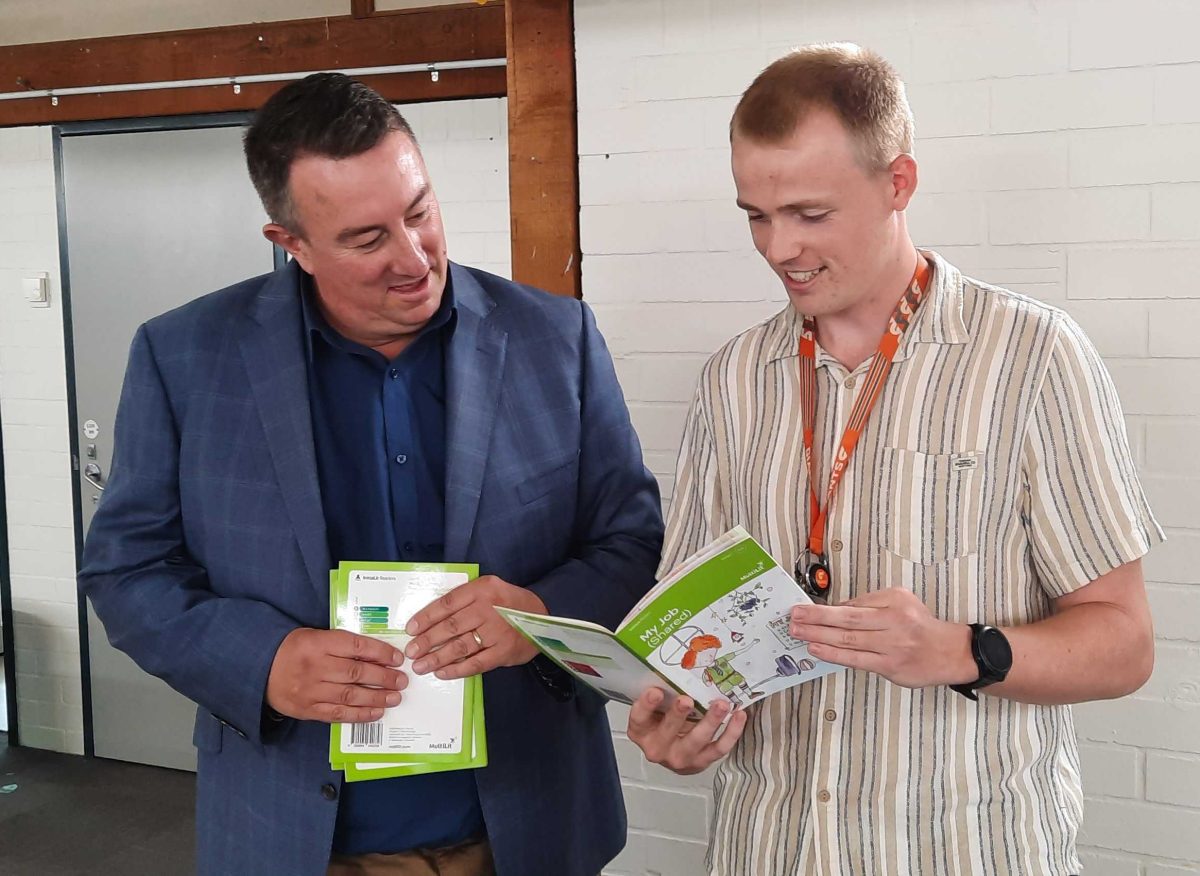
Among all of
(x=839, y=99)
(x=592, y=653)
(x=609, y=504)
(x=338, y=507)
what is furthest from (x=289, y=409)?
(x=839, y=99)

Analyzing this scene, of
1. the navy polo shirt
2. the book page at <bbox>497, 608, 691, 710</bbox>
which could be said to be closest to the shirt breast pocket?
the book page at <bbox>497, 608, 691, 710</bbox>

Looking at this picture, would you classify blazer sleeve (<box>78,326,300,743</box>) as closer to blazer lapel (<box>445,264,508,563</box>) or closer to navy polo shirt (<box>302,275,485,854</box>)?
navy polo shirt (<box>302,275,485,854</box>)

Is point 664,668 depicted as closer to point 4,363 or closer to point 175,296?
point 175,296

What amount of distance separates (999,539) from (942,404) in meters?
0.18

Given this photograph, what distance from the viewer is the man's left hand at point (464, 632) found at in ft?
4.75

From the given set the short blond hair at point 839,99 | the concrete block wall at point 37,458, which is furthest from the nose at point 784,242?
the concrete block wall at point 37,458

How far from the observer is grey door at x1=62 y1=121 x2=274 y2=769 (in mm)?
4055

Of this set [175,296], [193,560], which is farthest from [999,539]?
[175,296]

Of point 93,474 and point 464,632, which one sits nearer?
point 464,632

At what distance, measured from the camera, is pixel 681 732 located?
54.9 inches

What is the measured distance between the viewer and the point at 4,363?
4438 mm

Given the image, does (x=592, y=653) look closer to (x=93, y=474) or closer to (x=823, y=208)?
(x=823, y=208)

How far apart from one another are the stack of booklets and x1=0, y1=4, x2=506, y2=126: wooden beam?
256 centimetres

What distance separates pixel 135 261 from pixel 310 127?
2.99 metres
